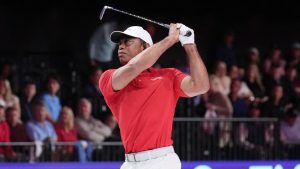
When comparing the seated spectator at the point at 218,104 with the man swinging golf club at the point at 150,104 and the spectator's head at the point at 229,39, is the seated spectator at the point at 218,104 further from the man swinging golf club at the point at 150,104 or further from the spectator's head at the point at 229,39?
the man swinging golf club at the point at 150,104

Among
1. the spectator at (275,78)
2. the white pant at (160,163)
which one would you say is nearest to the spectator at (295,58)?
the spectator at (275,78)

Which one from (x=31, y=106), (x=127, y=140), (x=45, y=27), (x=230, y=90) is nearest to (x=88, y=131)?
(x=31, y=106)

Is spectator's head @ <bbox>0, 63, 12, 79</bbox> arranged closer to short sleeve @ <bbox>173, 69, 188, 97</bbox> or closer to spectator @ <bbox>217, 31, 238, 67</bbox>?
spectator @ <bbox>217, 31, 238, 67</bbox>

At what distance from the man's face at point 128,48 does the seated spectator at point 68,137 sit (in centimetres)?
576

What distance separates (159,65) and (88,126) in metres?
3.12

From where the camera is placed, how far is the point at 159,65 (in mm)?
15750

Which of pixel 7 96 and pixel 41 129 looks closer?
pixel 41 129

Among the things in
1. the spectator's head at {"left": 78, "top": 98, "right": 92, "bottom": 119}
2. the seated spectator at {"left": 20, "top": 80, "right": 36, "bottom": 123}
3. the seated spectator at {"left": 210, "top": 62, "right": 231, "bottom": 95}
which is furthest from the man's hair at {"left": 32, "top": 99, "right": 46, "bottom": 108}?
the seated spectator at {"left": 210, "top": 62, "right": 231, "bottom": 95}

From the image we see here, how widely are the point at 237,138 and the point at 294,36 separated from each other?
218 inches

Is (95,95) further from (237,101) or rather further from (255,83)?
(255,83)

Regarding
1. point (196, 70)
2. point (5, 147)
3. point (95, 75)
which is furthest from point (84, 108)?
point (196, 70)

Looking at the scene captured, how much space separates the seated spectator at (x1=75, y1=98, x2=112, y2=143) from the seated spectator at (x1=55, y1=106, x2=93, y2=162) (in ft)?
0.61

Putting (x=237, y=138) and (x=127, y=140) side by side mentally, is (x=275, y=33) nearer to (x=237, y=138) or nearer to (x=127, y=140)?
(x=237, y=138)

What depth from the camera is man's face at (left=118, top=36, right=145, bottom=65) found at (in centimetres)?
676
